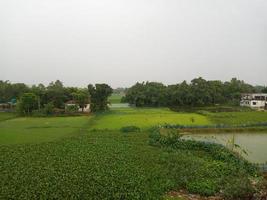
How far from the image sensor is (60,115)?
138ft

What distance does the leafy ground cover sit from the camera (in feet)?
36.7

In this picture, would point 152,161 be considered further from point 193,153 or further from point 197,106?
point 197,106

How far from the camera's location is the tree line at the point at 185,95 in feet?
187

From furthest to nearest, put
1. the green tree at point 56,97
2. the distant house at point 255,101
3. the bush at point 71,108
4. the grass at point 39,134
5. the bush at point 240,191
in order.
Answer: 1. the distant house at point 255,101
2. the green tree at point 56,97
3. the bush at point 71,108
4. the grass at point 39,134
5. the bush at point 240,191

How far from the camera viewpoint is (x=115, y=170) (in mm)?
13875

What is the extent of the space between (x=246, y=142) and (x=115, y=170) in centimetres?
1200

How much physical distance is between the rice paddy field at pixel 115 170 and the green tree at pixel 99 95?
2663 centimetres

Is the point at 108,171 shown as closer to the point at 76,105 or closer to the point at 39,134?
the point at 39,134

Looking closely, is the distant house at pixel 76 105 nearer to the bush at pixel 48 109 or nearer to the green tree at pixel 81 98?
the green tree at pixel 81 98

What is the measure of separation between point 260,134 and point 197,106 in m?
31.2

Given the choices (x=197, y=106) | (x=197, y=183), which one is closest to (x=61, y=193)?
(x=197, y=183)

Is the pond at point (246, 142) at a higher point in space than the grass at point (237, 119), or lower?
lower

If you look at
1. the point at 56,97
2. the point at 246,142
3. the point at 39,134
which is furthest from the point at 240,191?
the point at 56,97

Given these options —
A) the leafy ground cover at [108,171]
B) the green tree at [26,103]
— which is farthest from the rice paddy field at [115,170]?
the green tree at [26,103]
